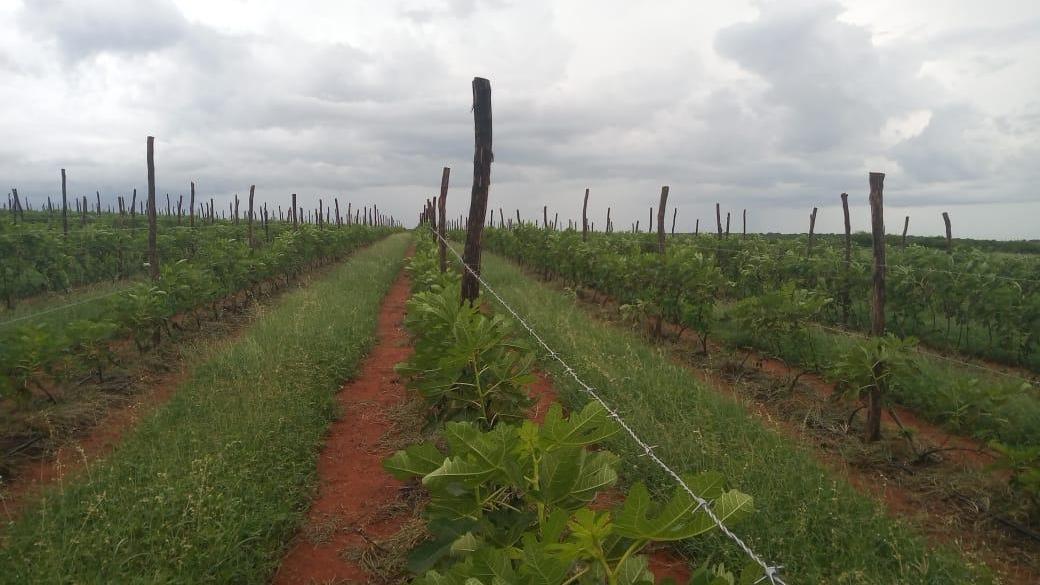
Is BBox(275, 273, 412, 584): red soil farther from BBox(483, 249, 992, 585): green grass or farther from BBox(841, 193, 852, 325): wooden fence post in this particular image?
BBox(841, 193, 852, 325): wooden fence post

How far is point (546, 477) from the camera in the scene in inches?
76.3

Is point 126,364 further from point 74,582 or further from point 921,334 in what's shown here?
point 921,334

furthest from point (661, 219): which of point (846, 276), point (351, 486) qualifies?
point (351, 486)

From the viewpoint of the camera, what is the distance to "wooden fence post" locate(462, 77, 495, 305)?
6.71m

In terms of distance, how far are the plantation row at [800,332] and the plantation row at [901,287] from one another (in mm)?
41

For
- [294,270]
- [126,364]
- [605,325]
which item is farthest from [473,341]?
[294,270]

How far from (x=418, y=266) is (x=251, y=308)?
3857 millimetres

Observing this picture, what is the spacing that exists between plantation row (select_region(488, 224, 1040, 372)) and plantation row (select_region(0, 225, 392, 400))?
702cm

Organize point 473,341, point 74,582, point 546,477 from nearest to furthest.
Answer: point 546,477
point 74,582
point 473,341

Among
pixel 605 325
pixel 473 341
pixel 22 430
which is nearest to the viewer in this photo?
pixel 473 341

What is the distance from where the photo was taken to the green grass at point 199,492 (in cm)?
346

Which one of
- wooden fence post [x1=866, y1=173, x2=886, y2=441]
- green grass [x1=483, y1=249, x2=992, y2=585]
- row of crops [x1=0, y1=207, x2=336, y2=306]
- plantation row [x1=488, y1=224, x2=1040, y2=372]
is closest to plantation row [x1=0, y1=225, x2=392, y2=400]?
row of crops [x1=0, y1=207, x2=336, y2=306]

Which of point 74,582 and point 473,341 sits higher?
point 473,341

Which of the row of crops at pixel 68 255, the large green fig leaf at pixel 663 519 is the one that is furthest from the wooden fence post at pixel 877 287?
the row of crops at pixel 68 255
